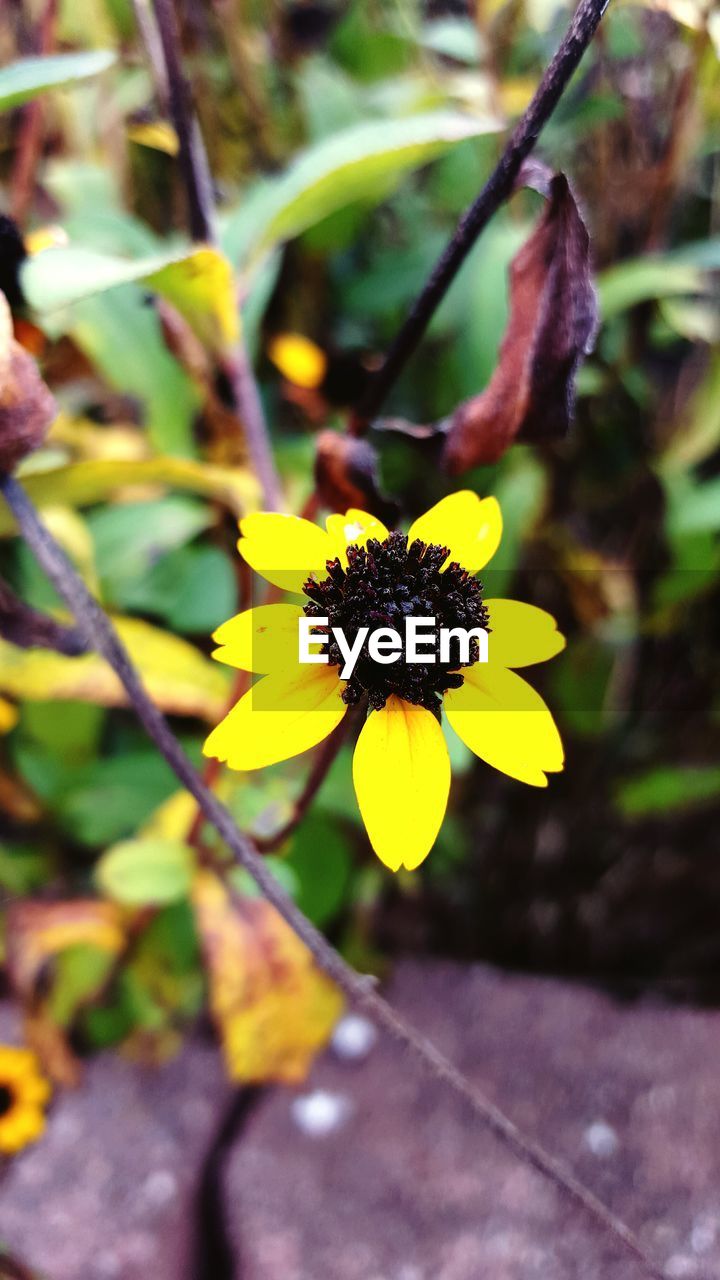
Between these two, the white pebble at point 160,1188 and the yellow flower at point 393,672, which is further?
the white pebble at point 160,1188

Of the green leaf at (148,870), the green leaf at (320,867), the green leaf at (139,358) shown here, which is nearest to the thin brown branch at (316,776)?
the green leaf at (148,870)

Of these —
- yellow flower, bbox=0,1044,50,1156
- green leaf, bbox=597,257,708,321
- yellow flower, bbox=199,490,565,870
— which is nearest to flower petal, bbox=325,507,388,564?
yellow flower, bbox=199,490,565,870

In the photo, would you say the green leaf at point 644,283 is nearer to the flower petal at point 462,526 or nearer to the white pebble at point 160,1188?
the flower petal at point 462,526

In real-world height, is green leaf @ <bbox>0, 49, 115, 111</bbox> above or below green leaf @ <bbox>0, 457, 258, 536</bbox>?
above

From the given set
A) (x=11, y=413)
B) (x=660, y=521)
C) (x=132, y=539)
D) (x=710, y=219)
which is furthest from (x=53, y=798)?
(x=710, y=219)

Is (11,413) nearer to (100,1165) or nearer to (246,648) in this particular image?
(246,648)

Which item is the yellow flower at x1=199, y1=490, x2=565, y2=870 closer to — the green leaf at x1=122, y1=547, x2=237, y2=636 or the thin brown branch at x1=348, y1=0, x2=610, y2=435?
the thin brown branch at x1=348, y1=0, x2=610, y2=435

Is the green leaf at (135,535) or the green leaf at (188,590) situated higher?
the green leaf at (135,535)
